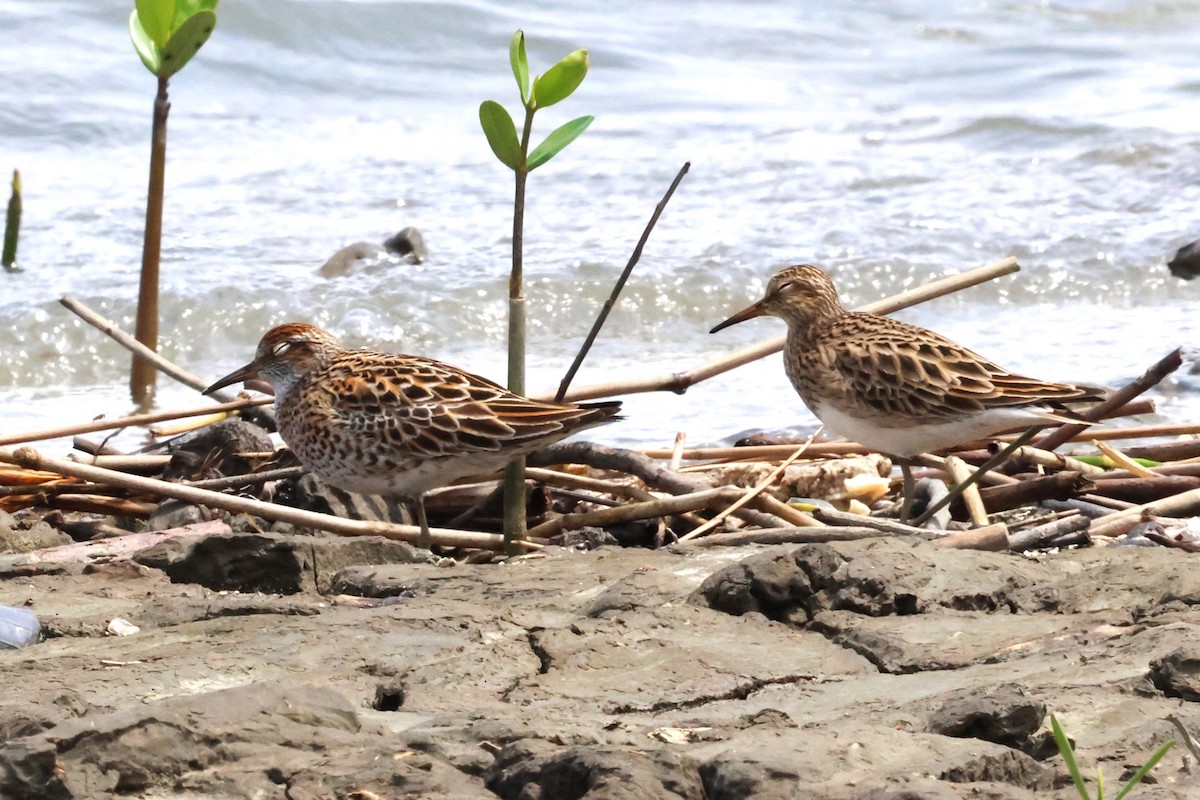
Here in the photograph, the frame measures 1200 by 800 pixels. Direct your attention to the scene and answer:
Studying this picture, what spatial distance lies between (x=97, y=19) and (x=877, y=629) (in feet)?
43.9

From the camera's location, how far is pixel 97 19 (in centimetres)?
1541

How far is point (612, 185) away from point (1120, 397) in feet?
23.3

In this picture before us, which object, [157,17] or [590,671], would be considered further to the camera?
[157,17]

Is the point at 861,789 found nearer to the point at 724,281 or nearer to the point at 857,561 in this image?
the point at 857,561

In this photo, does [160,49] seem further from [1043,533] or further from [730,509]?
[1043,533]

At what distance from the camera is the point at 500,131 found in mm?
4578

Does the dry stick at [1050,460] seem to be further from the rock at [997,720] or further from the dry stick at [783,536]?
the rock at [997,720]

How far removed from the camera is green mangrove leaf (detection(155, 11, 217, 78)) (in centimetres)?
611

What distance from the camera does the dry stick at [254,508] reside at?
4863 mm

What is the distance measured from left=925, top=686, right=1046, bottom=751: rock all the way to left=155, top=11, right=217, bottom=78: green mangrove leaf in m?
4.24

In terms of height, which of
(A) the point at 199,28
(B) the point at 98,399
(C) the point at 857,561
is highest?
(A) the point at 199,28

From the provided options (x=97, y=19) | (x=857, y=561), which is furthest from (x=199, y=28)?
(x=97, y=19)

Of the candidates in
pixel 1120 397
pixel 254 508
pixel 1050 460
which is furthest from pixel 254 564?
pixel 1120 397

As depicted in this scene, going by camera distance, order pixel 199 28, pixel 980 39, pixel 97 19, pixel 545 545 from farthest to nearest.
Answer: pixel 980 39
pixel 97 19
pixel 199 28
pixel 545 545
